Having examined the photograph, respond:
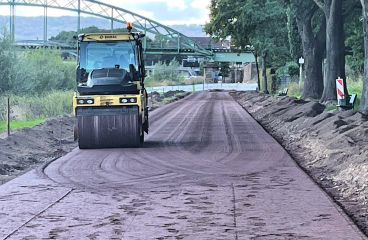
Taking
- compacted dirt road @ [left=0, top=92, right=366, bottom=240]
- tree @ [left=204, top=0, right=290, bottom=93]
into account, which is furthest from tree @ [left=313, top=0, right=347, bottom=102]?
compacted dirt road @ [left=0, top=92, right=366, bottom=240]

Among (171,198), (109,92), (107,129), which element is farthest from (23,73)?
(171,198)

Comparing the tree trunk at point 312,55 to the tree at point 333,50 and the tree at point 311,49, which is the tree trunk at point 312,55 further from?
the tree at point 333,50

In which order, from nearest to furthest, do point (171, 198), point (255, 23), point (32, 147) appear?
point (171, 198), point (32, 147), point (255, 23)

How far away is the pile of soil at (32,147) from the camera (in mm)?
15633

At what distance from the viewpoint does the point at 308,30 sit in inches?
1603

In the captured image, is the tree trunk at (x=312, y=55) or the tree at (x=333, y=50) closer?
the tree at (x=333, y=50)

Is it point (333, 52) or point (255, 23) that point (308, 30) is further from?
point (255, 23)

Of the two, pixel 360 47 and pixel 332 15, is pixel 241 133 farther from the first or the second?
pixel 360 47

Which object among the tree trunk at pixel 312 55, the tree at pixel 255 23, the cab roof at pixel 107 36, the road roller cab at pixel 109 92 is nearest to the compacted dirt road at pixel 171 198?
the road roller cab at pixel 109 92

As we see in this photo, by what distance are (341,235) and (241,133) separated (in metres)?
15.0

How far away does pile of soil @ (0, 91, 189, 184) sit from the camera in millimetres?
15633

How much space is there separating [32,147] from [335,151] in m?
8.22

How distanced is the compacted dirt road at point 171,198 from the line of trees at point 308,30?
38.9ft

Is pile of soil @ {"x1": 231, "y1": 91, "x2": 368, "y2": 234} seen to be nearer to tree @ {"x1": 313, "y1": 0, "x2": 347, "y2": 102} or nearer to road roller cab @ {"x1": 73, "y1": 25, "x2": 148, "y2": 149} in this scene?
road roller cab @ {"x1": 73, "y1": 25, "x2": 148, "y2": 149}
